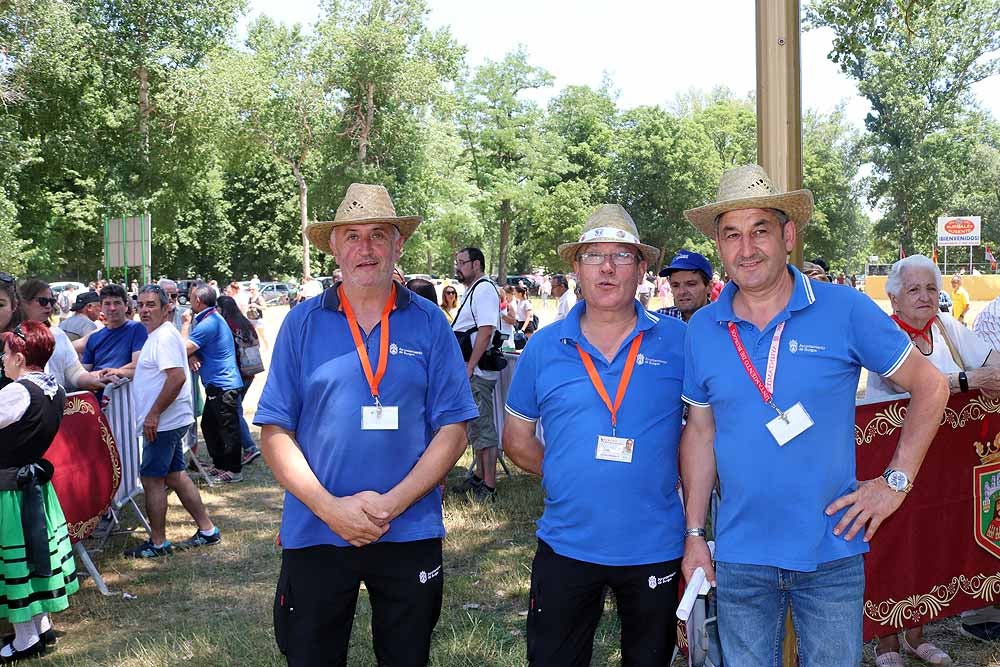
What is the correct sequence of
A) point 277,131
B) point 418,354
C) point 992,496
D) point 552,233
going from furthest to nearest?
point 552,233
point 277,131
point 992,496
point 418,354

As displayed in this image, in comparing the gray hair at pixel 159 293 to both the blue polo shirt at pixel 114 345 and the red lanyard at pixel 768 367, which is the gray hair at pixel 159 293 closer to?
the blue polo shirt at pixel 114 345

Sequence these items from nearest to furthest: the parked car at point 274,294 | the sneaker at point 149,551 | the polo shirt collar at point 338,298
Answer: the polo shirt collar at point 338,298, the sneaker at point 149,551, the parked car at point 274,294

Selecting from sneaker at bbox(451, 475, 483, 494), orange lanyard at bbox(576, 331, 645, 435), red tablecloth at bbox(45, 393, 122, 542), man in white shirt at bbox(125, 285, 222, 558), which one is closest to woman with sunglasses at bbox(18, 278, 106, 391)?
man in white shirt at bbox(125, 285, 222, 558)

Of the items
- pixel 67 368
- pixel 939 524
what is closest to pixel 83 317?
pixel 67 368

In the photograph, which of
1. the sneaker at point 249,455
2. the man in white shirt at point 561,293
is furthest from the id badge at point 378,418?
the man in white shirt at point 561,293

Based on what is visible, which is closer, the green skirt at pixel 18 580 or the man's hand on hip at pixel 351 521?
the man's hand on hip at pixel 351 521

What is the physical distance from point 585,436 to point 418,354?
0.66 metres

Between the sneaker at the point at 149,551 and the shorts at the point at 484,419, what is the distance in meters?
2.64

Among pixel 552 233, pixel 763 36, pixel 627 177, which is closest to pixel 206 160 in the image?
pixel 552 233

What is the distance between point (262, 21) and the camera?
49094 mm

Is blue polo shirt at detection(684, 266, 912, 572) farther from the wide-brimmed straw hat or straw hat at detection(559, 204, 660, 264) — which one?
the wide-brimmed straw hat

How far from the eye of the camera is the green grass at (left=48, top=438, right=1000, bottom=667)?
473 cm

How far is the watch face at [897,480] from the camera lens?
2.70 metres

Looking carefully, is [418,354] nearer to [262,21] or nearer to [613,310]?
[613,310]
